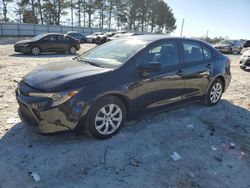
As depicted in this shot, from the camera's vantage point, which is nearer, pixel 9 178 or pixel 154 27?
pixel 9 178

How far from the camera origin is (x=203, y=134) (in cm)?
434

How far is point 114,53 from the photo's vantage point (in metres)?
4.34

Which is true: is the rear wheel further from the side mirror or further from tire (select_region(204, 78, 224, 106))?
the side mirror

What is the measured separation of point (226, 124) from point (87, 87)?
303 centimetres

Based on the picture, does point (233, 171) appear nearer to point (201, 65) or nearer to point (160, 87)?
point (160, 87)

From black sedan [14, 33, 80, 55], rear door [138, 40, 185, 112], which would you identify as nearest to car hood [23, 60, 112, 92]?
rear door [138, 40, 185, 112]

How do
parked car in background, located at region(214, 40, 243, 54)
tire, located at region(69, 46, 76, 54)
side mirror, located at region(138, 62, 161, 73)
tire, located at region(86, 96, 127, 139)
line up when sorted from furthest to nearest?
parked car in background, located at region(214, 40, 243, 54) → tire, located at region(69, 46, 76, 54) → side mirror, located at region(138, 62, 161, 73) → tire, located at region(86, 96, 127, 139)

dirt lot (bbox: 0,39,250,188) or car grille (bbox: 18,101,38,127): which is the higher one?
car grille (bbox: 18,101,38,127)

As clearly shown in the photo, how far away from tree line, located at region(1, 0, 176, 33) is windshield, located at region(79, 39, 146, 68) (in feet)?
129

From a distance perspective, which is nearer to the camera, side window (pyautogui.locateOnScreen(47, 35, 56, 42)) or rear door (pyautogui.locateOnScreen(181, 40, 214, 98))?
rear door (pyautogui.locateOnScreen(181, 40, 214, 98))

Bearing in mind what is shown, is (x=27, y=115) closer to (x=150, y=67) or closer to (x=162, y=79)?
(x=150, y=67)

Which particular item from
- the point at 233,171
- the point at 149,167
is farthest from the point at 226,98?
the point at 149,167

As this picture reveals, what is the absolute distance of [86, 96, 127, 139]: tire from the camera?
3564mm

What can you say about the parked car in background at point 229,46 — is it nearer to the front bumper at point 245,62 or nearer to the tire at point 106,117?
the front bumper at point 245,62
